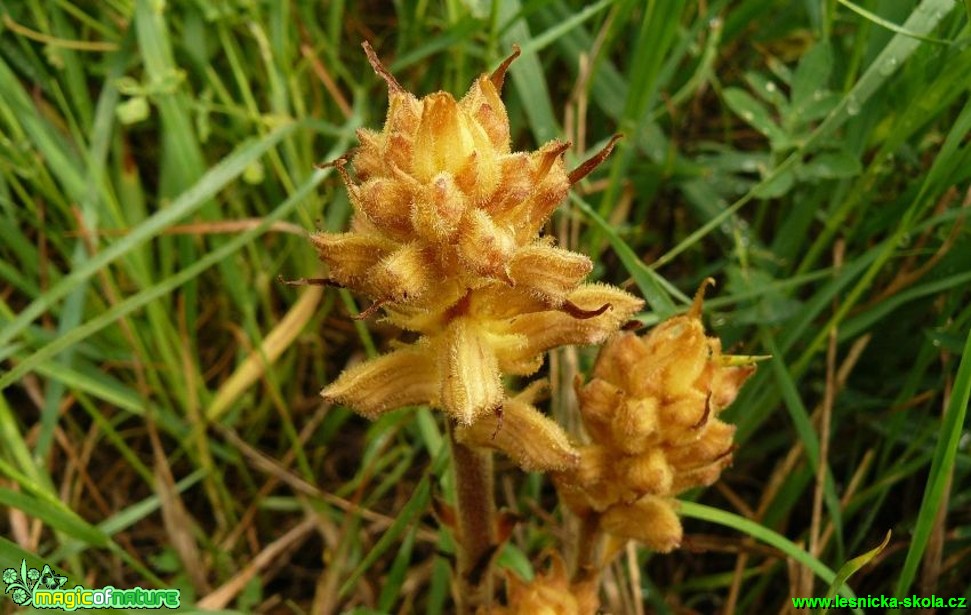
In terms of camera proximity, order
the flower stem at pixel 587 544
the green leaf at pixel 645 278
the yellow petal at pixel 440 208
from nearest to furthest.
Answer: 1. the yellow petal at pixel 440 208
2. the flower stem at pixel 587 544
3. the green leaf at pixel 645 278

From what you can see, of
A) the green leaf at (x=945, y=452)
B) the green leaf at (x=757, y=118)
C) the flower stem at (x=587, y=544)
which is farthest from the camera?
the green leaf at (x=757, y=118)

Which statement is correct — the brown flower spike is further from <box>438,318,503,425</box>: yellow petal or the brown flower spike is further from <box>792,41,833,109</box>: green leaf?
<box>792,41,833,109</box>: green leaf

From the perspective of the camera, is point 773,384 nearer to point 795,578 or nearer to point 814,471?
point 814,471

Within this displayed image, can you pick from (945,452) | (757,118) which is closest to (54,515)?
(945,452)

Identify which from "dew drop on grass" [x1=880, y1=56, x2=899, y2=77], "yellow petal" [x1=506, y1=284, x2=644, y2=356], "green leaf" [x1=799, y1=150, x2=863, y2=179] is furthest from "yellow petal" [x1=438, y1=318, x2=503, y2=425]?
"dew drop on grass" [x1=880, y1=56, x2=899, y2=77]

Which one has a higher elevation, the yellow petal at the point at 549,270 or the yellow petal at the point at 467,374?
the yellow petal at the point at 549,270

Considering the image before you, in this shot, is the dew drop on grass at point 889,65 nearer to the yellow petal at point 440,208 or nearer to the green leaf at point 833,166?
the green leaf at point 833,166

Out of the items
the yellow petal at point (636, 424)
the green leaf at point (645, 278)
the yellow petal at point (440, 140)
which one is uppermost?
the yellow petal at point (440, 140)

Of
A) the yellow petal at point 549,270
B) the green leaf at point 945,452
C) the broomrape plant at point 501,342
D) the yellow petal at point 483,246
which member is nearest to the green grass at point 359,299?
the broomrape plant at point 501,342
